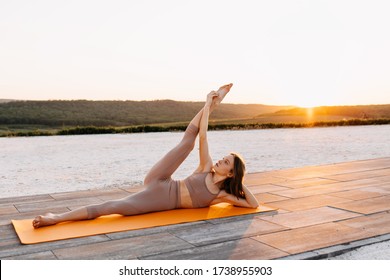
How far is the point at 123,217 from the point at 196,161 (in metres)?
4.05

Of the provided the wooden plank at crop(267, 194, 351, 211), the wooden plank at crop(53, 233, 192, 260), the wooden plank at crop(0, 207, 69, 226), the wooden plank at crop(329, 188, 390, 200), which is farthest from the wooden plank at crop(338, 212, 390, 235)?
the wooden plank at crop(0, 207, 69, 226)

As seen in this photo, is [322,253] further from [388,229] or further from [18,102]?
[18,102]

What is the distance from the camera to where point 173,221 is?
2.98 meters

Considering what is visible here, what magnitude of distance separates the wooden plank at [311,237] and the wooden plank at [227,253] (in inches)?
3.6

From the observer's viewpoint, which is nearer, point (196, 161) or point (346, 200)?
point (346, 200)

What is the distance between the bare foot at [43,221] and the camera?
2.88 meters

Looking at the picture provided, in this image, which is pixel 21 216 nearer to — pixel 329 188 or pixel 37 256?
pixel 37 256

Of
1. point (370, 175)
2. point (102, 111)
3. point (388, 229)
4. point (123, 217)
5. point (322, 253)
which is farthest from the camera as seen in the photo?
point (102, 111)

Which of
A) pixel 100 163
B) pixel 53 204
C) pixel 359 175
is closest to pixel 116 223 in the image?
pixel 53 204


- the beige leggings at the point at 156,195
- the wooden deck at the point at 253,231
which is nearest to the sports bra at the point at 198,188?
the beige leggings at the point at 156,195

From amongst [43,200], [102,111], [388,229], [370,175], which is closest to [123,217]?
[43,200]

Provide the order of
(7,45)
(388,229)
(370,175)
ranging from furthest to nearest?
1. (7,45)
2. (370,175)
3. (388,229)

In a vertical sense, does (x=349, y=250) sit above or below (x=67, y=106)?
below

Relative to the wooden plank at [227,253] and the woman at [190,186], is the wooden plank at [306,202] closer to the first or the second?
the woman at [190,186]
